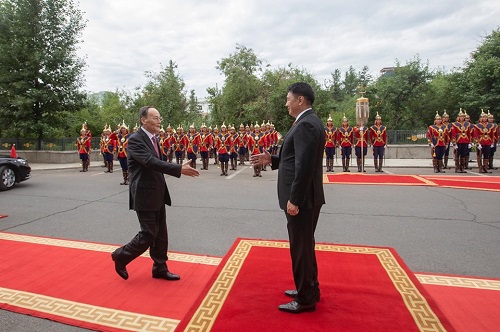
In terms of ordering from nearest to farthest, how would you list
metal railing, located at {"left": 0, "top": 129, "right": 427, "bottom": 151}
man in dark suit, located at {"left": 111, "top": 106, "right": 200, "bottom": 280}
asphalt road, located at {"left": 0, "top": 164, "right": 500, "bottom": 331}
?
man in dark suit, located at {"left": 111, "top": 106, "right": 200, "bottom": 280} < asphalt road, located at {"left": 0, "top": 164, "right": 500, "bottom": 331} < metal railing, located at {"left": 0, "top": 129, "right": 427, "bottom": 151}

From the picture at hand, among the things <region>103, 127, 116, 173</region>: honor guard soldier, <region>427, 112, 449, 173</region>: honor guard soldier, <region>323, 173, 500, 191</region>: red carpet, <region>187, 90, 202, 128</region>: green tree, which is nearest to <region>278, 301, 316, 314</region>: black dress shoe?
<region>323, 173, 500, 191</region>: red carpet

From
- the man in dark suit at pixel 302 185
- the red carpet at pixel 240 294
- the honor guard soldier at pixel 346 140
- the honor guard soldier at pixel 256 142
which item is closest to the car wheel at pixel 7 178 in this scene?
the red carpet at pixel 240 294

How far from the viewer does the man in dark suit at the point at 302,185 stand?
277cm

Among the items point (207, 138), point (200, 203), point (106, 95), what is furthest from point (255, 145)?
point (106, 95)

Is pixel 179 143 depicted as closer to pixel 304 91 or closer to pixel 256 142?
pixel 256 142

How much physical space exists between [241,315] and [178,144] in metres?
14.6

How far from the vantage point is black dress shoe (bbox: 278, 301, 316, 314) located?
2.93 metres

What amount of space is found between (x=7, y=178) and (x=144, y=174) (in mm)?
8379

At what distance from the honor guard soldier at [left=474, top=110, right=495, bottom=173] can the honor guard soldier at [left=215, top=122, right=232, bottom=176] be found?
374 inches

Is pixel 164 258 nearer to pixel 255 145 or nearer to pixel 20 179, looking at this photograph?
pixel 20 179

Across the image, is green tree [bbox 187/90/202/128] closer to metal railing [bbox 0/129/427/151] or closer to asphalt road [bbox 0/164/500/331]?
metal railing [bbox 0/129/427/151]

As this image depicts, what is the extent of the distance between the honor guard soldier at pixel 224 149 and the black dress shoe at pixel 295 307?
10.6 m

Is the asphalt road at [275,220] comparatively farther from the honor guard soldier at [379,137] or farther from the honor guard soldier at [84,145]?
the honor guard soldier at [84,145]

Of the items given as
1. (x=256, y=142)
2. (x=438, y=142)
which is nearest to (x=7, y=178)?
(x=256, y=142)
